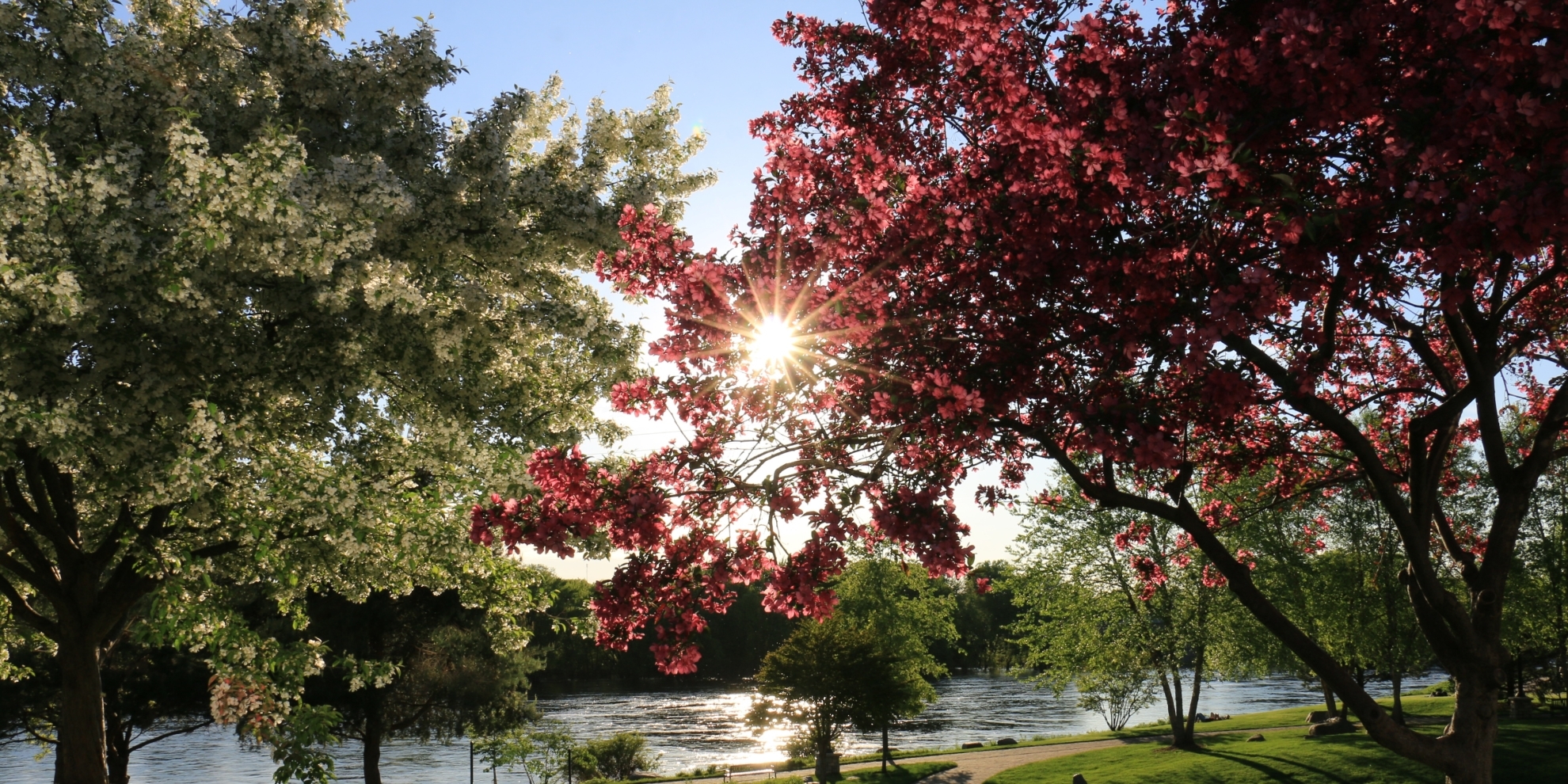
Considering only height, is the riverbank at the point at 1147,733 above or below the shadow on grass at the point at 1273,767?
below

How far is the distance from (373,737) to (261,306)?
20.4 m

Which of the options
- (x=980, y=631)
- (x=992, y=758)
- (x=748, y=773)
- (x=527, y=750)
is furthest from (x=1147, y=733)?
(x=980, y=631)

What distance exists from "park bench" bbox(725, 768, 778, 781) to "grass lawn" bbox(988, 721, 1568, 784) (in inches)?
321

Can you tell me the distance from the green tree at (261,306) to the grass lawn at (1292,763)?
59.7 ft

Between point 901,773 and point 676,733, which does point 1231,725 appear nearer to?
point 901,773

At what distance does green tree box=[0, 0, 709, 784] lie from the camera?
993 cm

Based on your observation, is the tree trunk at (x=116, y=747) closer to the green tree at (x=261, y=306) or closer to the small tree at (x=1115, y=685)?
the green tree at (x=261, y=306)

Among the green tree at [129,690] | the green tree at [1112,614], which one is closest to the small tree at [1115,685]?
the green tree at [1112,614]

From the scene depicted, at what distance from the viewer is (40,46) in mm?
11578

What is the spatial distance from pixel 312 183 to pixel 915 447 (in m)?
8.01

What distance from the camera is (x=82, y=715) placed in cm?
1264

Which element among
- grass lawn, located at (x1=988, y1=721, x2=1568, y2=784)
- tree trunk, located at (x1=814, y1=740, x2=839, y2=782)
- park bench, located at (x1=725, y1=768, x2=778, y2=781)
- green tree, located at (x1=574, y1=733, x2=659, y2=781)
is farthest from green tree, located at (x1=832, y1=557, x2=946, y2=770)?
green tree, located at (x1=574, y1=733, x2=659, y2=781)

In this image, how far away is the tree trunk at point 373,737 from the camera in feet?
87.8

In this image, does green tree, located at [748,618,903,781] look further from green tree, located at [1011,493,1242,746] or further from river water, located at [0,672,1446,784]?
river water, located at [0,672,1446,784]
